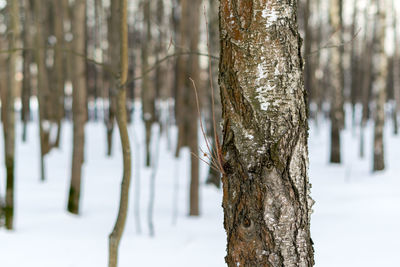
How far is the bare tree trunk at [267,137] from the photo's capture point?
69.0 inches

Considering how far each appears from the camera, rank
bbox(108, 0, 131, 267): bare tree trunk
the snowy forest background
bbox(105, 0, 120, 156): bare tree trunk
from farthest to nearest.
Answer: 1. bbox(105, 0, 120, 156): bare tree trunk
2. the snowy forest background
3. bbox(108, 0, 131, 267): bare tree trunk

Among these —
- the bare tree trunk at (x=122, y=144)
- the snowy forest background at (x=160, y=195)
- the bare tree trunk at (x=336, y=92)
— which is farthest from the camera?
the bare tree trunk at (x=336, y=92)

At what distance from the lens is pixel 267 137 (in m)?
1.75

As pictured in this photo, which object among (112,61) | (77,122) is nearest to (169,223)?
(77,122)

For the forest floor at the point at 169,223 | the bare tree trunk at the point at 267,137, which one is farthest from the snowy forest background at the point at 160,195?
the bare tree trunk at the point at 267,137

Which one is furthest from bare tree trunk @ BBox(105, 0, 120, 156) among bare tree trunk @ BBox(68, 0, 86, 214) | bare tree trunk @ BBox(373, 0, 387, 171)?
bare tree trunk @ BBox(373, 0, 387, 171)

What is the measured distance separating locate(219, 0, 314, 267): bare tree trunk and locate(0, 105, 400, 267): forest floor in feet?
9.58

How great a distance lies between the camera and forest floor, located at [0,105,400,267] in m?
4.68

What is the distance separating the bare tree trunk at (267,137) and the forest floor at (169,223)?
2921 mm

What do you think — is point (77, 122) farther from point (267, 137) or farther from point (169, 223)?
point (267, 137)

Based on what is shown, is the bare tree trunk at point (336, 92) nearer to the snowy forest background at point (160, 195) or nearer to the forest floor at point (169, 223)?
the snowy forest background at point (160, 195)

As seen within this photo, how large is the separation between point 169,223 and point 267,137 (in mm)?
4893

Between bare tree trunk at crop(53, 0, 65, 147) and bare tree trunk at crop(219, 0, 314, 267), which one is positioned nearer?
bare tree trunk at crop(219, 0, 314, 267)

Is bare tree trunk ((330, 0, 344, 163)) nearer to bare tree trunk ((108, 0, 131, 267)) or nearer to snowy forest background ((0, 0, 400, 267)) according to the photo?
snowy forest background ((0, 0, 400, 267))
